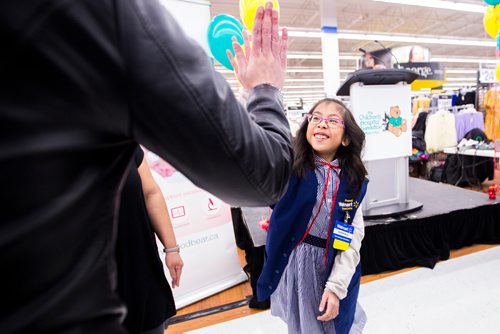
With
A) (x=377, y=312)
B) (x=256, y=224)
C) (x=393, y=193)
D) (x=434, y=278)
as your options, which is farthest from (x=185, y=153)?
(x=393, y=193)

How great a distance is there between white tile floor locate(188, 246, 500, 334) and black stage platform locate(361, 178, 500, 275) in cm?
14

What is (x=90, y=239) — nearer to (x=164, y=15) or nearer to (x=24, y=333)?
(x=24, y=333)

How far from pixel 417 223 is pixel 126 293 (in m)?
2.68

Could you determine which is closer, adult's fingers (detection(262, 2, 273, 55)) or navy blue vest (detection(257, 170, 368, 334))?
adult's fingers (detection(262, 2, 273, 55))

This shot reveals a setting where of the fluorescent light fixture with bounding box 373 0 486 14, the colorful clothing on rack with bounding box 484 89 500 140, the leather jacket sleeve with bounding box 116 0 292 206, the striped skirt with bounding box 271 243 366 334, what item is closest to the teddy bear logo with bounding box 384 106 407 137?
the striped skirt with bounding box 271 243 366 334

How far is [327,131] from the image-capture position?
4.73 feet

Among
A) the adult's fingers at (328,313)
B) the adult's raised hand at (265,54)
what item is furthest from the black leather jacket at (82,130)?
the adult's fingers at (328,313)

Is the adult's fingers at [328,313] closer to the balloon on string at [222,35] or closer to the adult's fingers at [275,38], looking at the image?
the adult's fingers at [275,38]

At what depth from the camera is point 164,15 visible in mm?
365

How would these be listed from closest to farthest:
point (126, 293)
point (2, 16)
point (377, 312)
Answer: point (2, 16) < point (126, 293) < point (377, 312)

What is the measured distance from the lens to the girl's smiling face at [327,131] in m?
1.45

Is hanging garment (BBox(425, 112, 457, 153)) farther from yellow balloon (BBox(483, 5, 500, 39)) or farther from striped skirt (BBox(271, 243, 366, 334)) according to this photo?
striped skirt (BBox(271, 243, 366, 334))

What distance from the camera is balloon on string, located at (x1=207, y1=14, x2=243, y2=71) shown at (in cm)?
206

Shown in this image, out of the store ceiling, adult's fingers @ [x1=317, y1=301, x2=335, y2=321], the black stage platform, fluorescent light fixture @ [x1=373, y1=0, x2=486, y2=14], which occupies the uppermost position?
the store ceiling
